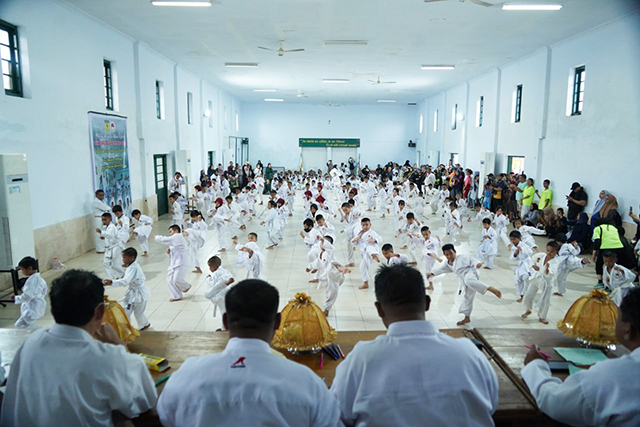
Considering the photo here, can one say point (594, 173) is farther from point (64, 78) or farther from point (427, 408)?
point (64, 78)

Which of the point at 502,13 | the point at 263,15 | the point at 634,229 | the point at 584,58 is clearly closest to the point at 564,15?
the point at 502,13

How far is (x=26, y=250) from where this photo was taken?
766 centimetres

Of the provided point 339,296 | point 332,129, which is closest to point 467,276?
point 339,296

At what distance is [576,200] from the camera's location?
37.0 feet

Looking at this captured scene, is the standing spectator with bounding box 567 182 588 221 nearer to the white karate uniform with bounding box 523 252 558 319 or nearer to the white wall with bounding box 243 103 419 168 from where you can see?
the white karate uniform with bounding box 523 252 558 319

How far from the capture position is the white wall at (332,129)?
32594 millimetres

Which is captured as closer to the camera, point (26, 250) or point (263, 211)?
point (26, 250)

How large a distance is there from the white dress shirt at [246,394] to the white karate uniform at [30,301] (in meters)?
4.52

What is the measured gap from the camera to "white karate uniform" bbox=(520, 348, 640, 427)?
1959mm

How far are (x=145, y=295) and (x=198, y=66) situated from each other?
42.3ft

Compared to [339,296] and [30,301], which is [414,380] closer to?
[30,301]

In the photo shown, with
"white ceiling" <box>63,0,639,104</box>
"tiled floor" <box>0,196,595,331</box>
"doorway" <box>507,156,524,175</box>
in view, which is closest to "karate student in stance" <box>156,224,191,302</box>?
"tiled floor" <box>0,196,595,331</box>

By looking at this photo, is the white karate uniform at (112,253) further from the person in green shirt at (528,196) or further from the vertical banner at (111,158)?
the person in green shirt at (528,196)

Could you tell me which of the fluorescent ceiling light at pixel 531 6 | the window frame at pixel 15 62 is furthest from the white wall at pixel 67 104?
the fluorescent ceiling light at pixel 531 6
